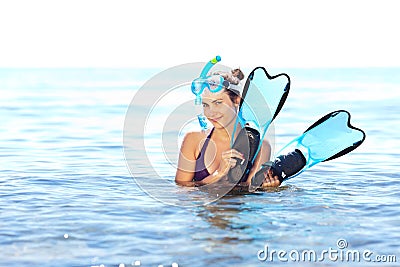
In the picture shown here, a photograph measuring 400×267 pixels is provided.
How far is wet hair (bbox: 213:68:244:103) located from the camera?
241 inches

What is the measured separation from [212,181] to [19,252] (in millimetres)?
2309

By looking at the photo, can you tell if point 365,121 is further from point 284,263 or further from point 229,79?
point 284,263

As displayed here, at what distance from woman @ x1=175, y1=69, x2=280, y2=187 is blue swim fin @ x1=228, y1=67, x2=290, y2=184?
7 centimetres

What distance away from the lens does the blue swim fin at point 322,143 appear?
6473 millimetres

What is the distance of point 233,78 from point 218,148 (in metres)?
0.72

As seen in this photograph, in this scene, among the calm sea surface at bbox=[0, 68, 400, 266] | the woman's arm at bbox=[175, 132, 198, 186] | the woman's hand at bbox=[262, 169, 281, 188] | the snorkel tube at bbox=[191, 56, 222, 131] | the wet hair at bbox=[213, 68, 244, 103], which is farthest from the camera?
the woman's hand at bbox=[262, 169, 281, 188]

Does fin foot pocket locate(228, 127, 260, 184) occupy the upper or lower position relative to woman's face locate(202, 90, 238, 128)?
lower

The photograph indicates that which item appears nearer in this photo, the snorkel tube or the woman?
the snorkel tube

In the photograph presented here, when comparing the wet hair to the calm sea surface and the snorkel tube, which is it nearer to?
the snorkel tube

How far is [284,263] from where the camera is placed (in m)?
4.34

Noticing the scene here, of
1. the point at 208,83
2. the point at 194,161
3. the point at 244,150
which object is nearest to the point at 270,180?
the point at 244,150

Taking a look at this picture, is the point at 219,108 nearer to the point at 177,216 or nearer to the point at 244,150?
the point at 244,150

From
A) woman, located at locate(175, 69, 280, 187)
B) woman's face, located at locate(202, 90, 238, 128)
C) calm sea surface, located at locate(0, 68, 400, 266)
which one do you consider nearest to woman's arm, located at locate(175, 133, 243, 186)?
woman, located at locate(175, 69, 280, 187)

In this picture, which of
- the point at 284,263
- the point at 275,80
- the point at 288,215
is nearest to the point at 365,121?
the point at 275,80
